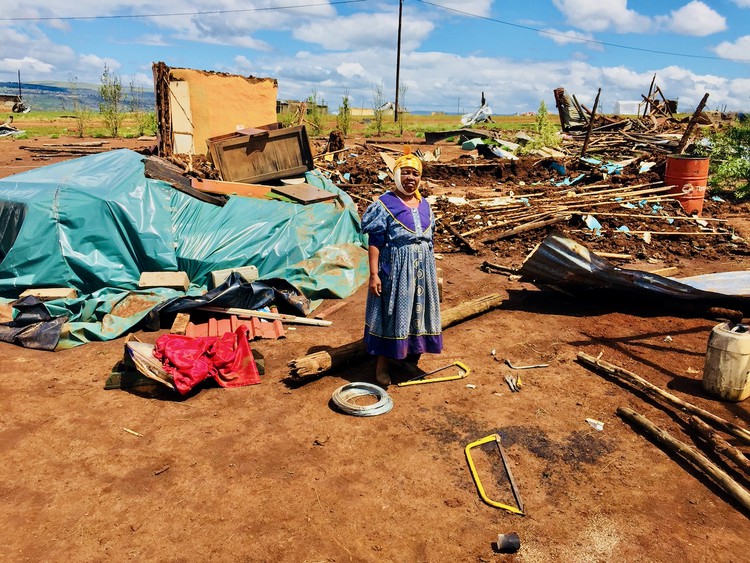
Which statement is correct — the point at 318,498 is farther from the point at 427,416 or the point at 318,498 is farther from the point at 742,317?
the point at 742,317

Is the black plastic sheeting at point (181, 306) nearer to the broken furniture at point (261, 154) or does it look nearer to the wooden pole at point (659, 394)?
the wooden pole at point (659, 394)

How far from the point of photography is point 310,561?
9.12 feet

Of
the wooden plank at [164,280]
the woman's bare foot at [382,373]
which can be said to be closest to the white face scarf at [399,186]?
the woman's bare foot at [382,373]

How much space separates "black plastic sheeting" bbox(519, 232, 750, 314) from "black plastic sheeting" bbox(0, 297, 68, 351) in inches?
201

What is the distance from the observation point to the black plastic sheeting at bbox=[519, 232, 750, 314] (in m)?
5.59

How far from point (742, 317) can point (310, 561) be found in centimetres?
492

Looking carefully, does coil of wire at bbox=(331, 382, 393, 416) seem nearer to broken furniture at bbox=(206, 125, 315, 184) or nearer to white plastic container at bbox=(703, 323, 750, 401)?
white plastic container at bbox=(703, 323, 750, 401)

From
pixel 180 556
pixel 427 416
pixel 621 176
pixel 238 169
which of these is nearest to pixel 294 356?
pixel 427 416

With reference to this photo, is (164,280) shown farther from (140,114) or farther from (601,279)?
(140,114)

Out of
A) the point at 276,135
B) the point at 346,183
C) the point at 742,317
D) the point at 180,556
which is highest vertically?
the point at 276,135

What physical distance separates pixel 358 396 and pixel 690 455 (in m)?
2.38

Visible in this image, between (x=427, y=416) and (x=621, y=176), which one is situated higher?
(x=621, y=176)

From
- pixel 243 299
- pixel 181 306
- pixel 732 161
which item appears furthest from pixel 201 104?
pixel 732 161

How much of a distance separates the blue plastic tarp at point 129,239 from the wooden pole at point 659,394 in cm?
327
